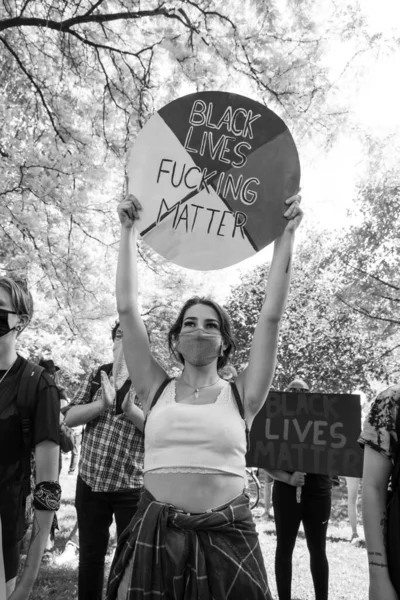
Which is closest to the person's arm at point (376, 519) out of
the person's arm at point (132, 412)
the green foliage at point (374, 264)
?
the person's arm at point (132, 412)

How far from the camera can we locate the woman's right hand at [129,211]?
2.19m

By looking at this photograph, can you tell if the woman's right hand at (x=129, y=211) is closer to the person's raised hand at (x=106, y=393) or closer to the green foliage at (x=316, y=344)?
the person's raised hand at (x=106, y=393)

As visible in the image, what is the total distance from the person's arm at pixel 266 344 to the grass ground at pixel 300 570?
10.1 ft

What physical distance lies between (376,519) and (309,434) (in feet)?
6.95

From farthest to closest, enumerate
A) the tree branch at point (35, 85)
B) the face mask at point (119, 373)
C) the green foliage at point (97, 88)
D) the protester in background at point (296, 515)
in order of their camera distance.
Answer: the tree branch at point (35, 85) → the green foliage at point (97, 88) → the protester in background at point (296, 515) → the face mask at point (119, 373)

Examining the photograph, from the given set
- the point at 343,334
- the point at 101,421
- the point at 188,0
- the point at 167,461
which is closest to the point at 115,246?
the point at 188,0

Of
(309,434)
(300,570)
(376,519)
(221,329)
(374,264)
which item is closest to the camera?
(376,519)

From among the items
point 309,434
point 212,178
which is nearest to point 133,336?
point 212,178

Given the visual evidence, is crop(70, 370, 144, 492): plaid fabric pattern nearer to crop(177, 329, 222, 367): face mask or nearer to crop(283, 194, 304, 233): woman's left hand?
crop(177, 329, 222, 367): face mask

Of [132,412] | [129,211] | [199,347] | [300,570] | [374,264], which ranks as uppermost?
[374,264]

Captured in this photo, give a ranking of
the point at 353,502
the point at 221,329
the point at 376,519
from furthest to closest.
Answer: the point at 353,502 < the point at 221,329 < the point at 376,519

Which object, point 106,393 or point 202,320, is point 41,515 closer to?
point 202,320

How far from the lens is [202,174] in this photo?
2311mm

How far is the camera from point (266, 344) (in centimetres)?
197
